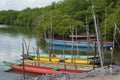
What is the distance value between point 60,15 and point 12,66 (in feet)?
147

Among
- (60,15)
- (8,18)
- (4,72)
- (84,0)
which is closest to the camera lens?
(4,72)

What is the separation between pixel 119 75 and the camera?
73.8 feet

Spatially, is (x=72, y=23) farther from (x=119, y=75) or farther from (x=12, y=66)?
(x=119, y=75)

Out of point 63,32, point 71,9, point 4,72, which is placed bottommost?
point 4,72

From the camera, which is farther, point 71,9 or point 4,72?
point 71,9

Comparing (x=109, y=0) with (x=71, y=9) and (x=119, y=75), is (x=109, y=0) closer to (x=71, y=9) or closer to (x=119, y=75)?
(x=71, y=9)

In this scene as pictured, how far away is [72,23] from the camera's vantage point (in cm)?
7581

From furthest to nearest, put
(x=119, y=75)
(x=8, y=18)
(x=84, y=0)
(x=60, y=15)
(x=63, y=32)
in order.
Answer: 1. (x=8, y=18)
2. (x=84, y=0)
3. (x=60, y=15)
4. (x=63, y=32)
5. (x=119, y=75)

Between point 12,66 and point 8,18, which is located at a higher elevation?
point 8,18

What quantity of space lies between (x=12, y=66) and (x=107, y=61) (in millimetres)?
10845

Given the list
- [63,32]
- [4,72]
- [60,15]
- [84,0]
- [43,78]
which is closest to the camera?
[43,78]

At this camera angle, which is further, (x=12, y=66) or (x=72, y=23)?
(x=72, y=23)

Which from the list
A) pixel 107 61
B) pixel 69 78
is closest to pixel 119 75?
pixel 69 78

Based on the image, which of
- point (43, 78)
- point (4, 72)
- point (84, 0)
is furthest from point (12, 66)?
point (84, 0)
